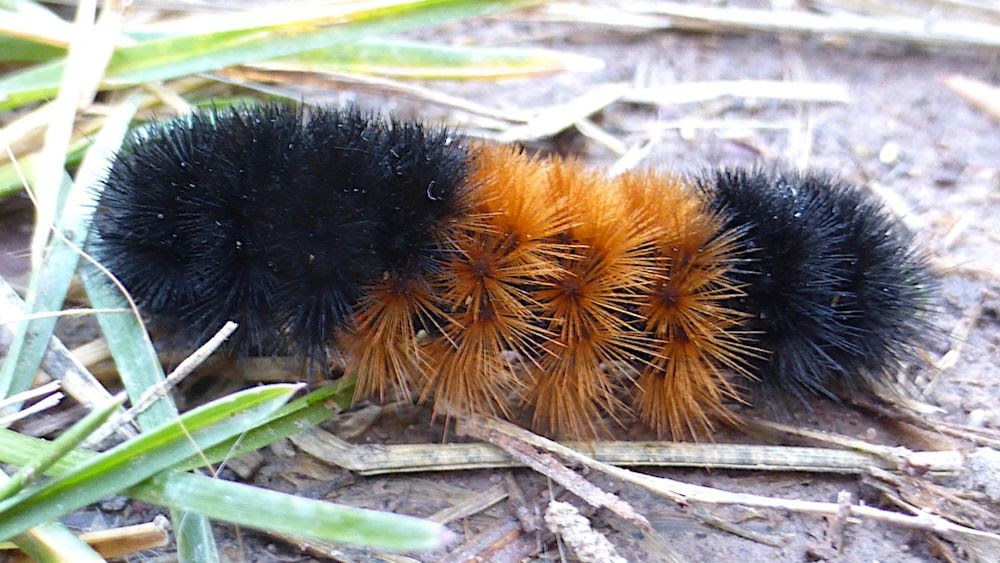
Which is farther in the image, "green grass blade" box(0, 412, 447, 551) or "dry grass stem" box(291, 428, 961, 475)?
"dry grass stem" box(291, 428, 961, 475)

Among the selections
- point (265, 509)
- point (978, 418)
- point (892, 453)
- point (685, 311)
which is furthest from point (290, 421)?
point (978, 418)

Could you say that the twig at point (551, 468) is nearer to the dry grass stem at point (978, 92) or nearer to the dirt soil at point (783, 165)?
the dirt soil at point (783, 165)

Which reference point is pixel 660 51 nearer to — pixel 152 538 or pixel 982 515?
pixel 982 515

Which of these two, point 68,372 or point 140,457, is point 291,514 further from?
point 68,372

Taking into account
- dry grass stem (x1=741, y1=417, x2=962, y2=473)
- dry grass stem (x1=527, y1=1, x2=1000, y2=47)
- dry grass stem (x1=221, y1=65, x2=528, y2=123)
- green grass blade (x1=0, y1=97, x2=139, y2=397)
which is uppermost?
dry grass stem (x1=527, y1=1, x2=1000, y2=47)

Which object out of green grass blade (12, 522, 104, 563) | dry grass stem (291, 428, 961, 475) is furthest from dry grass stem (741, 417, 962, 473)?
green grass blade (12, 522, 104, 563)

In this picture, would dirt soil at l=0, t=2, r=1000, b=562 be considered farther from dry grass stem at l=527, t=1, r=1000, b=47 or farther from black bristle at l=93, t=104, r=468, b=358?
black bristle at l=93, t=104, r=468, b=358
